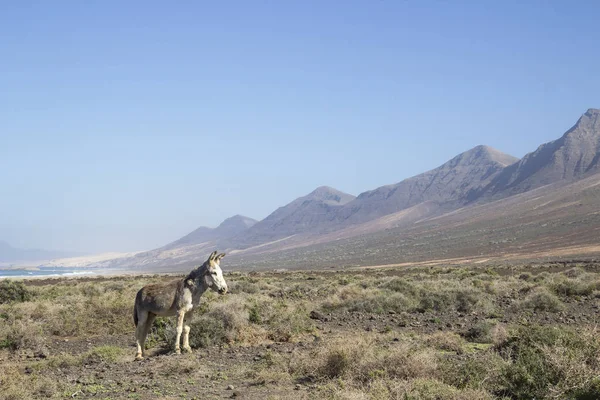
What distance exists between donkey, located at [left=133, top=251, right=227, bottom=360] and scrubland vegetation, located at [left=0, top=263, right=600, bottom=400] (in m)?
0.66

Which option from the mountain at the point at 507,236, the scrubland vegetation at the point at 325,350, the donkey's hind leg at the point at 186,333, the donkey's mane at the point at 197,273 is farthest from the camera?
the mountain at the point at 507,236

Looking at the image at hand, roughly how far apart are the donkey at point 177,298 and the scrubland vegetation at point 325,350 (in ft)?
2.15

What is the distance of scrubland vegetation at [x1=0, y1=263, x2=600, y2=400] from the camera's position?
307 inches

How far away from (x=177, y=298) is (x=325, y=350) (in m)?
3.88

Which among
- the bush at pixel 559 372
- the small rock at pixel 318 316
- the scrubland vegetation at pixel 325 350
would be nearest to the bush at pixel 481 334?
the scrubland vegetation at pixel 325 350

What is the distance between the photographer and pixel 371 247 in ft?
443

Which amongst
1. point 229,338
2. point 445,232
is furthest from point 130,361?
point 445,232

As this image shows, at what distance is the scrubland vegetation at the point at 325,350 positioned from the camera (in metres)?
7.79

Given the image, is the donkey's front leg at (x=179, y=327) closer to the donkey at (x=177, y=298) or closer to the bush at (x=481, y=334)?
the donkey at (x=177, y=298)

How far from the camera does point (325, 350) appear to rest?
32.8 feet

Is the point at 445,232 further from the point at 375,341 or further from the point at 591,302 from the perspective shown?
the point at 375,341

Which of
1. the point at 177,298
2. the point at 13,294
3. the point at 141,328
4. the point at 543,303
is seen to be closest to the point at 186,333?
the point at 177,298

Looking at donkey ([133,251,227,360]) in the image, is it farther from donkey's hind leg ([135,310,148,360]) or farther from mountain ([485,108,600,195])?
mountain ([485,108,600,195])

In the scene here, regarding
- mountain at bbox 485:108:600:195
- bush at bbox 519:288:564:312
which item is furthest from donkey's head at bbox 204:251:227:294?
mountain at bbox 485:108:600:195
